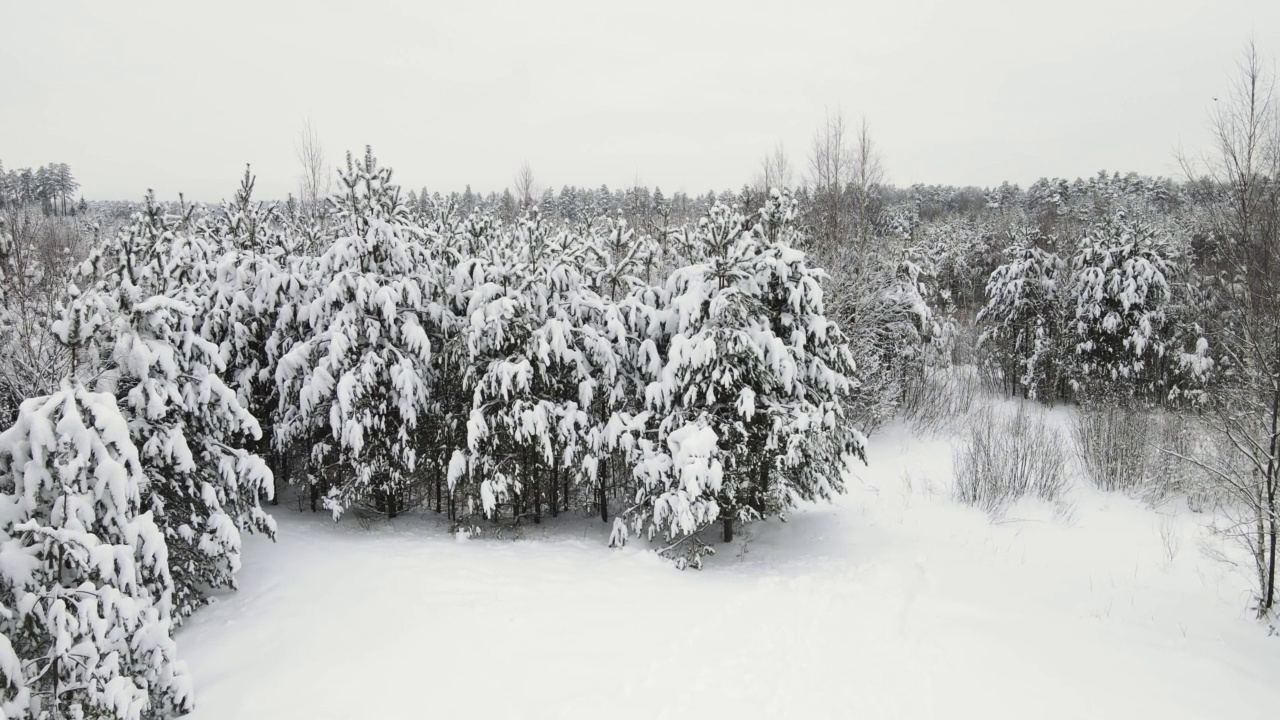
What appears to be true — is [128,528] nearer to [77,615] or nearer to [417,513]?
[77,615]

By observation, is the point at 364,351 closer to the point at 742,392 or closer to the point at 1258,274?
the point at 742,392

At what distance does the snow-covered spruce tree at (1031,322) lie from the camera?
21047mm

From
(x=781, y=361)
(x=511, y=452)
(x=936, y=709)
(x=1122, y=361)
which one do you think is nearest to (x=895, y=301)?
(x=1122, y=361)

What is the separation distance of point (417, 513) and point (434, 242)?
496 cm

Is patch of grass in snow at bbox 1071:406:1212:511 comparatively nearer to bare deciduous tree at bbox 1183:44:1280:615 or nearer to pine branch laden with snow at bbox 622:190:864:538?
bare deciduous tree at bbox 1183:44:1280:615

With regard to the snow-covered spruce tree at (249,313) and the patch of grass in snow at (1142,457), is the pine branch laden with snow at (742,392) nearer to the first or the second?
the snow-covered spruce tree at (249,313)

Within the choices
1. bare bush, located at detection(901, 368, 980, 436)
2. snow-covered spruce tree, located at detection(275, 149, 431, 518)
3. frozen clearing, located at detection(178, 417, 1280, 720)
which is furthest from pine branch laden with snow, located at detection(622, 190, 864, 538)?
bare bush, located at detection(901, 368, 980, 436)

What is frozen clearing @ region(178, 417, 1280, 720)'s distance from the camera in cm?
537

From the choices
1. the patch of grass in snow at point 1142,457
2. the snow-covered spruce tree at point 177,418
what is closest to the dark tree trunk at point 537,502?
the snow-covered spruce tree at point 177,418

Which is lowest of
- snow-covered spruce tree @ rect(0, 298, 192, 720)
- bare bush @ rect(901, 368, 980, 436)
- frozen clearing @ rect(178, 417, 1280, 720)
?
frozen clearing @ rect(178, 417, 1280, 720)

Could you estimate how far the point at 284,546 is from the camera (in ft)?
29.0

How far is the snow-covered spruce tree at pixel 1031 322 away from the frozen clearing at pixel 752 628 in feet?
41.0

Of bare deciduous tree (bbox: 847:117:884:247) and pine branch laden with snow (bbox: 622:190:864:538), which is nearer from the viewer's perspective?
pine branch laden with snow (bbox: 622:190:864:538)

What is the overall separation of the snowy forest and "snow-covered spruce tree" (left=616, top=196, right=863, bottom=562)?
0.04 m
